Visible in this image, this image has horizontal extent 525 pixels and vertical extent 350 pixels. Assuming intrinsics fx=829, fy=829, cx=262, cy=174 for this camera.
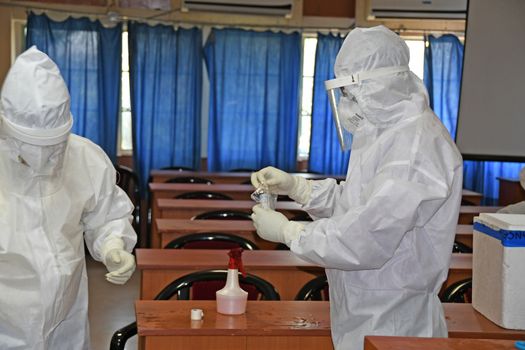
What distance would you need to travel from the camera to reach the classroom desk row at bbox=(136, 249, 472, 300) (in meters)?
3.34

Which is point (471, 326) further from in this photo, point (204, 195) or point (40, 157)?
point (204, 195)

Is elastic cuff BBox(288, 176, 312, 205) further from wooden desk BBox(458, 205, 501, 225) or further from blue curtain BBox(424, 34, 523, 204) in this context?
blue curtain BBox(424, 34, 523, 204)

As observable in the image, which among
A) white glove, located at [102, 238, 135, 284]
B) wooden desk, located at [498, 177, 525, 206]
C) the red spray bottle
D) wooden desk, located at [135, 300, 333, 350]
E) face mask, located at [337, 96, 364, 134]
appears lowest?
wooden desk, located at [498, 177, 525, 206]

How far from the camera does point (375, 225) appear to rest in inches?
77.0

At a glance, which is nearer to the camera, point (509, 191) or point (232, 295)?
point (232, 295)

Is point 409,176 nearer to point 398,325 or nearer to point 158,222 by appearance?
point 398,325

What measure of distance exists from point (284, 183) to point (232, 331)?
464mm

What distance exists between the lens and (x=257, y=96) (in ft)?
25.9

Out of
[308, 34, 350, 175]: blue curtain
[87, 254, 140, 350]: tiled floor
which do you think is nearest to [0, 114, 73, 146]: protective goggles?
[87, 254, 140, 350]: tiled floor

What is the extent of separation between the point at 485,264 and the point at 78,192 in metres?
1.26

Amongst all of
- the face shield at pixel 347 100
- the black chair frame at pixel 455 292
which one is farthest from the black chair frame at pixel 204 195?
the face shield at pixel 347 100

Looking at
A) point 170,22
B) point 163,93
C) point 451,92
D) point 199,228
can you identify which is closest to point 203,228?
point 199,228

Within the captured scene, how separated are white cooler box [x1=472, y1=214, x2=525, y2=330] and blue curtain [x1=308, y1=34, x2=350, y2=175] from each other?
17.6ft

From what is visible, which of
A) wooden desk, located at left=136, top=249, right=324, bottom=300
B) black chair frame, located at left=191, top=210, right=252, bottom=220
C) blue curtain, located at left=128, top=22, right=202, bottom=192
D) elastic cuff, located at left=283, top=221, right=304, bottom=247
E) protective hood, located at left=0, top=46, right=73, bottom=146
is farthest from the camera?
blue curtain, located at left=128, top=22, right=202, bottom=192
